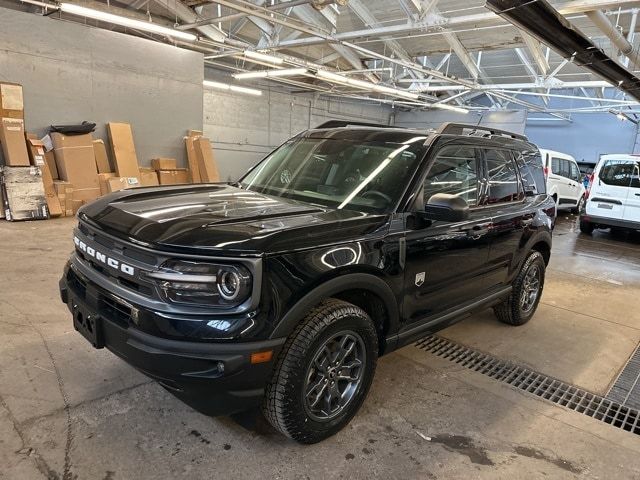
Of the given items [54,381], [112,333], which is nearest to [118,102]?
[54,381]

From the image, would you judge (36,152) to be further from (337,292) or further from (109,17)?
(337,292)

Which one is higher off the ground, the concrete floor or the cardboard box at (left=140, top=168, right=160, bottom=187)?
the cardboard box at (left=140, top=168, right=160, bottom=187)

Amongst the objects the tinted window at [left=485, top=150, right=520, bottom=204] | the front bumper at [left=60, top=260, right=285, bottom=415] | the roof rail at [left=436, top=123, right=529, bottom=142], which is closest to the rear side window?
the tinted window at [left=485, top=150, right=520, bottom=204]

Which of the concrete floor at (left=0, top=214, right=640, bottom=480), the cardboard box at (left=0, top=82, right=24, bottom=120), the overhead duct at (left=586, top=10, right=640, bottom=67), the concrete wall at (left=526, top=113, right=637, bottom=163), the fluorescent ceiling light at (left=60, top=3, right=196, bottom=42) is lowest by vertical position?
the concrete floor at (left=0, top=214, right=640, bottom=480)

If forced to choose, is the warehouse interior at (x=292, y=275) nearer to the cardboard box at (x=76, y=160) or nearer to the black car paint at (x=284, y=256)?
the cardboard box at (x=76, y=160)

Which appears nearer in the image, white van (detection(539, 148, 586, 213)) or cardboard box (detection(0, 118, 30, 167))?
cardboard box (detection(0, 118, 30, 167))

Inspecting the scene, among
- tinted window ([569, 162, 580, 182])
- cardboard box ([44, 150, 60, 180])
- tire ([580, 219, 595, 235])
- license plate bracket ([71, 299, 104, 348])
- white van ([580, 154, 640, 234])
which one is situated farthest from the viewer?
tinted window ([569, 162, 580, 182])

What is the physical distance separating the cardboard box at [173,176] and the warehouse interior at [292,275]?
0.07m

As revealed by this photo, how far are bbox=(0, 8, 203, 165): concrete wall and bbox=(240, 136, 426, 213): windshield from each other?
737cm

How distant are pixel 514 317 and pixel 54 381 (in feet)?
12.4

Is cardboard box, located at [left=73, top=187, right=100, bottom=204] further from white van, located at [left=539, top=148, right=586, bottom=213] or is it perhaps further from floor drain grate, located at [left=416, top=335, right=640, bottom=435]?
white van, located at [left=539, top=148, right=586, bottom=213]

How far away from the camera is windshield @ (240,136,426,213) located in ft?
8.91

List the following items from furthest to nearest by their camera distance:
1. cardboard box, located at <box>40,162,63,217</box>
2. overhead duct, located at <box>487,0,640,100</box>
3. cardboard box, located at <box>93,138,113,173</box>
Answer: cardboard box, located at <box>93,138,113,173</box>, cardboard box, located at <box>40,162,63,217</box>, overhead duct, located at <box>487,0,640,100</box>

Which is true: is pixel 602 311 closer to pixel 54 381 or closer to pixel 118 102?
pixel 54 381
